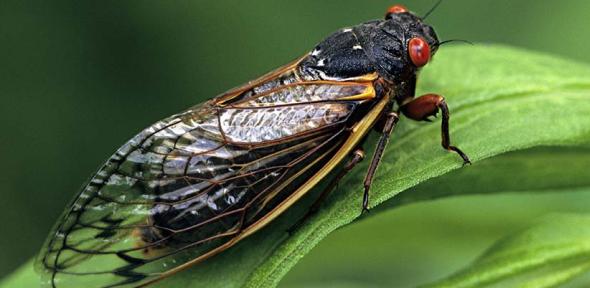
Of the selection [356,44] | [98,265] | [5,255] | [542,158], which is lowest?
[5,255]

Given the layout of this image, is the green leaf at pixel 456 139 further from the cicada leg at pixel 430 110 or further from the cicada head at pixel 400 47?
the cicada head at pixel 400 47

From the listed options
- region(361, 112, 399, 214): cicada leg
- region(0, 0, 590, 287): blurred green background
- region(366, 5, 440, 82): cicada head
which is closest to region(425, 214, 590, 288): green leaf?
region(361, 112, 399, 214): cicada leg

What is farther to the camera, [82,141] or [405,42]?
[82,141]

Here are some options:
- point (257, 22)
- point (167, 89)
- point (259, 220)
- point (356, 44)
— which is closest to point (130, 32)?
point (167, 89)

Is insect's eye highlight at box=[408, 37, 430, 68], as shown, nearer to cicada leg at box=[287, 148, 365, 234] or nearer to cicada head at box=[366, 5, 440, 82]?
cicada head at box=[366, 5, 440, 82]

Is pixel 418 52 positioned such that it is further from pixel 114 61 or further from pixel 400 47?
pixel 114 61

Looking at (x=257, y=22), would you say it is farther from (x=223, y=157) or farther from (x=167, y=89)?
(x=223, y=157)

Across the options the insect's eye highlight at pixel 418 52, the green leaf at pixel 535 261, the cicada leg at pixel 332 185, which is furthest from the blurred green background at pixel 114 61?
the green leaf at pixel 535 261

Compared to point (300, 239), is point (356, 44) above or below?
above
